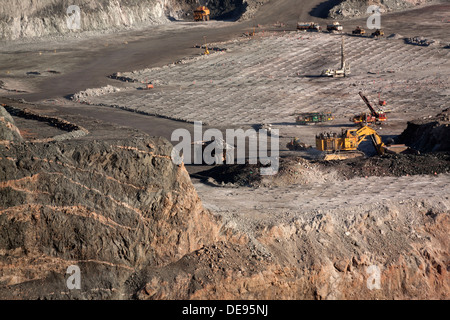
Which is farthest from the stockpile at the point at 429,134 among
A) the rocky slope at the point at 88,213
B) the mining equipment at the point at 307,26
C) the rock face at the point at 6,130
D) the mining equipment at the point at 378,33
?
the mining equipment at the point at 307,26

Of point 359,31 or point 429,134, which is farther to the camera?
point 359,31

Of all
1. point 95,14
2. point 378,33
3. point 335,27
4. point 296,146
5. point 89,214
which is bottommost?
point 296,146

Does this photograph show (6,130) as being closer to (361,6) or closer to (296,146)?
(296,146)

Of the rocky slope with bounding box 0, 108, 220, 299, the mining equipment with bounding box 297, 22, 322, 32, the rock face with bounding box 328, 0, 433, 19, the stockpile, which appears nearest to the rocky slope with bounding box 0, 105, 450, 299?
the rocky slope with bounding box 0, 108, 220, 299

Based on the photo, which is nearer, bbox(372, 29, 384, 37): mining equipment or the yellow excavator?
the yellow excavator

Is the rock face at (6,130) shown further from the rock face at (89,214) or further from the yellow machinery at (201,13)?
the yellow machinery at (201,13)

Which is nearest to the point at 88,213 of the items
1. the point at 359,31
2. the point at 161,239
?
the point at 161,239

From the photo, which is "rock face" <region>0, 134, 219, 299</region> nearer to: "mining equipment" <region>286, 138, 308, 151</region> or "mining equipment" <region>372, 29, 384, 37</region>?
"mining equipment" <region>286, 138, 308, 151</region>

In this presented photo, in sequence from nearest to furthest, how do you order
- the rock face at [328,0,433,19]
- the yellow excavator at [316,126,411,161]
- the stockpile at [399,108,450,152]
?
the yellow excavator at [316,126,411,161], the stockpile at [399,108,450,152], the rock face at [328,0,433,19]

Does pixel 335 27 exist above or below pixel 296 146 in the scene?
above

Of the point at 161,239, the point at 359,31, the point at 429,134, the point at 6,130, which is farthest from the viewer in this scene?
the point at 359,31
